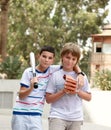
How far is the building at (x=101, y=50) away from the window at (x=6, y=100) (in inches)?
1068

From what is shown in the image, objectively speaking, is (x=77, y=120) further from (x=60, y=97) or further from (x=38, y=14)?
(x=38, y=14)

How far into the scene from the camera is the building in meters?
39.6

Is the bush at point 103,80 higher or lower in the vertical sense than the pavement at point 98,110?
higher

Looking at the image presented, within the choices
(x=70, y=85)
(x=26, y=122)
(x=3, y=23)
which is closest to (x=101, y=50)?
(x=3, y=23)

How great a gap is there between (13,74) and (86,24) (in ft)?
96.4

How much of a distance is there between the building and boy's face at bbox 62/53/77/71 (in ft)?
115

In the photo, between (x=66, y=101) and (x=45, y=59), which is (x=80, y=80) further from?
(x=45, y=59)

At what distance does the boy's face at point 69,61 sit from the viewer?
4270 mm

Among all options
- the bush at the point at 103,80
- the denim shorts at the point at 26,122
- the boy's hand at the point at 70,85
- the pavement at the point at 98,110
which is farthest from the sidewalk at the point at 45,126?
the boy's hand at the point at 70,85

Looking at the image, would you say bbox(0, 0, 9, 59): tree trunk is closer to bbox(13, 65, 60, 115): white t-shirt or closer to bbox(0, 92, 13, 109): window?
bbox(0, 92, 13, 109): window

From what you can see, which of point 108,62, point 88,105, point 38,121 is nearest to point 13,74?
point 88,105

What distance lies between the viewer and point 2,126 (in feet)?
33.2

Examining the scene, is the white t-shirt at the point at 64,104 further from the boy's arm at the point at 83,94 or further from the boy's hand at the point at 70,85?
the boy's hand at the point at 70,85

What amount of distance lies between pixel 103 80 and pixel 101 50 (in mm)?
28086
